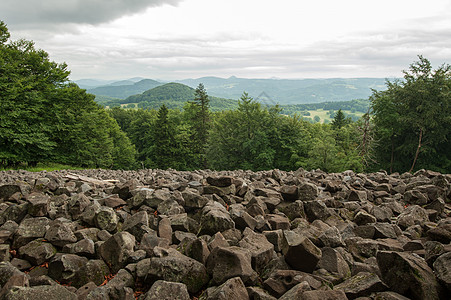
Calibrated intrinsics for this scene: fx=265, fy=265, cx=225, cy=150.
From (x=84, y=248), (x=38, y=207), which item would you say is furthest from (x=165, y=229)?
(x=38, y=207)

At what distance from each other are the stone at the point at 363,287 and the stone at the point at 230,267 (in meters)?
1.16

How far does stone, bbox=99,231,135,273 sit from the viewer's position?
436cm

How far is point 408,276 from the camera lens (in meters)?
3.21

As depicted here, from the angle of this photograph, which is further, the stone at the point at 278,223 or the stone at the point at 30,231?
the stone at the point at 278,223

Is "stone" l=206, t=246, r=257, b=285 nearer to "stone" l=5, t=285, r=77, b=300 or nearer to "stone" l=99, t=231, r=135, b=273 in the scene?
"stone" l=99, t=231, r=135, b=273

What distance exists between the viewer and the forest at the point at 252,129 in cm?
3100

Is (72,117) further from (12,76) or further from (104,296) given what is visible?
(104,296)

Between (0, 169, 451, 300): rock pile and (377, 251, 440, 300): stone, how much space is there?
0.04 feet

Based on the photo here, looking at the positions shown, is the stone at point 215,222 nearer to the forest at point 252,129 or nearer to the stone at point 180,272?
the stone at point 180,272

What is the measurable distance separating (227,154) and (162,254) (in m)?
36.6

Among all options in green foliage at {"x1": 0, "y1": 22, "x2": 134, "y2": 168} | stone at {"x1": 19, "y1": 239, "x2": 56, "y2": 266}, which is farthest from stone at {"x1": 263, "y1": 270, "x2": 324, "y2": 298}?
green foliage at {"x1": 0, "y1": 22, "x2": 134, "y2": 168}

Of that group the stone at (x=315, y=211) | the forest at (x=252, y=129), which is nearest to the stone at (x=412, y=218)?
the stone at (x=315, y=211)

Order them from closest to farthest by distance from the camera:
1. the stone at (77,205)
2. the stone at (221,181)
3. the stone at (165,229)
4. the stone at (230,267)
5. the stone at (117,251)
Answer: the stone at (230,267) → the stone at (117,251) → the stone at (165,229) → the stone at (77,205) → the stone at (221,181)

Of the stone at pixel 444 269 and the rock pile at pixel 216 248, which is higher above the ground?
the stone at pixel 444 269
